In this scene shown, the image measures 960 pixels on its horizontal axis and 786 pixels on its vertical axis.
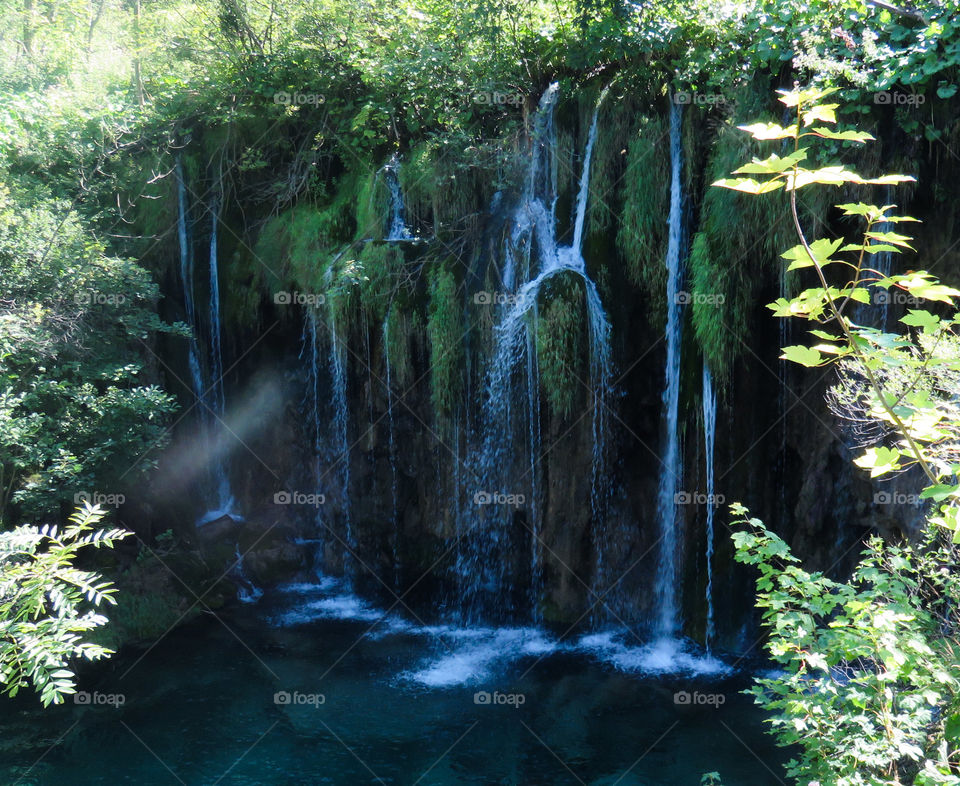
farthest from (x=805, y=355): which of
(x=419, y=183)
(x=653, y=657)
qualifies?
(x=419, y=183)

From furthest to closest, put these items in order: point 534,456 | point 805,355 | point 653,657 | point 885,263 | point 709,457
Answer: point 534,456
point 653,657
point 709,457
point 885,263
point 805,355

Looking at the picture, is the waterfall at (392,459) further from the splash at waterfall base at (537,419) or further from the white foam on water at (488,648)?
the white foam on water at (488,648)

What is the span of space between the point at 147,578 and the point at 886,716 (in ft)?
29.9

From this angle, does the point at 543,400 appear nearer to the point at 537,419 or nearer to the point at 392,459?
the point at 537,419

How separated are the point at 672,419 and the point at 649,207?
94.3 inches

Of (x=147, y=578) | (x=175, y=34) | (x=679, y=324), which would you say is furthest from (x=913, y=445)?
(x=175, y=34)

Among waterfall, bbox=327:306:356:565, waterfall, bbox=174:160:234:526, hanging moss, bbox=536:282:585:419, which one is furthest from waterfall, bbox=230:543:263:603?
hanging moss, bbox=536:282:585:419

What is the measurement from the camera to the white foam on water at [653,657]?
8117 mm

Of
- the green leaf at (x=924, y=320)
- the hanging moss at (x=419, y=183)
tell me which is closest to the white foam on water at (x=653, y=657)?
the hanging moss at (x=419, y=183)

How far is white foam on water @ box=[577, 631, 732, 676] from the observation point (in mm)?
8117

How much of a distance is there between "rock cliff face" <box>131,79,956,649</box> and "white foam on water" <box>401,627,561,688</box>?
39cm

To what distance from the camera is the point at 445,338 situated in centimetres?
928

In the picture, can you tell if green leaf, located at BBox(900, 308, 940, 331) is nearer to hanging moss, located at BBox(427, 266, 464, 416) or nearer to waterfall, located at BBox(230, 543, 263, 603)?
hanging moss, located at BBox(427, 266, 464, 416)

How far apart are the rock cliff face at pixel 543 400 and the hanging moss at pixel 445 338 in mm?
25
